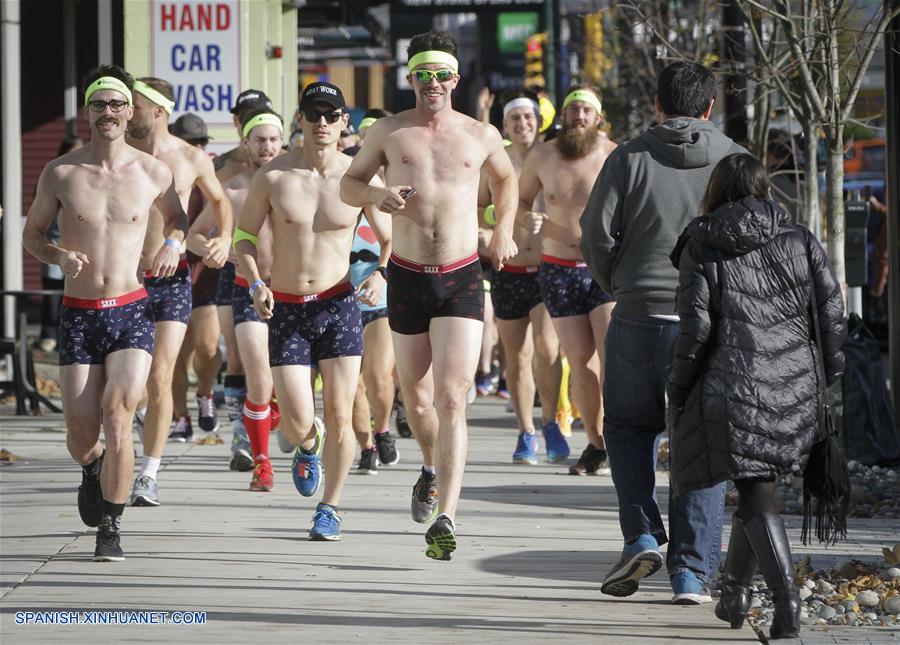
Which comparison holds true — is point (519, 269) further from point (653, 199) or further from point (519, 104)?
point (653, 199)

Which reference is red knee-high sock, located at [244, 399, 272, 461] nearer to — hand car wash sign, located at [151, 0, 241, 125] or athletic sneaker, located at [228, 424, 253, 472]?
athletic sneaker, located at [228, 424, 253, 472]

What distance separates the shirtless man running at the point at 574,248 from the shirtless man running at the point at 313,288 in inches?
67.5

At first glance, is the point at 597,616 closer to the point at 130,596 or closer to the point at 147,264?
the point at 130,596

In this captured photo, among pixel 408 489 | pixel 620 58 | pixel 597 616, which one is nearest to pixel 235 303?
pixel 408 489

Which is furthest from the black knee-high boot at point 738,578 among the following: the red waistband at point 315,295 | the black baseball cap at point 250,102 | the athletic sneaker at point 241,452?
the black baseball cap at point 250,102

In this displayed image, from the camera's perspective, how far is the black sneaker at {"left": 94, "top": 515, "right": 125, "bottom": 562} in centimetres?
727

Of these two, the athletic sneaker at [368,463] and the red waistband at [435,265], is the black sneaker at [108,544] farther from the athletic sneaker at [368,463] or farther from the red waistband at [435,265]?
the athletic sneaker at [368,463]

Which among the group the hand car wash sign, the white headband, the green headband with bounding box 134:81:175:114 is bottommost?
the green headband with bounding box 134:81:175:114

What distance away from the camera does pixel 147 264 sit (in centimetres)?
932

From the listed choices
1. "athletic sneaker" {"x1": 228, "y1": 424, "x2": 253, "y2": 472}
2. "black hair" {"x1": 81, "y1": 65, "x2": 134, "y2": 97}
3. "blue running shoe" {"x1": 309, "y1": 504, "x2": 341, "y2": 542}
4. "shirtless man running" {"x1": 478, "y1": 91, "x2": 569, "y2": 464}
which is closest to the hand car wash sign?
"shirtless man running" {"x1": 478, "y1": 91, "x2": 569, "y2": 464}

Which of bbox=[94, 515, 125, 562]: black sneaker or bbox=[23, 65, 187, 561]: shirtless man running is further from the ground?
bbox=[23, 65, 187, 561]: shirtless man running

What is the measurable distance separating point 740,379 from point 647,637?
0.96 metres

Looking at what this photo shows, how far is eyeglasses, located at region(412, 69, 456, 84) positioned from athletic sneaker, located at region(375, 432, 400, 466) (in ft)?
12.1

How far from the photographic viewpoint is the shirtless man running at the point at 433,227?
7543 mm
